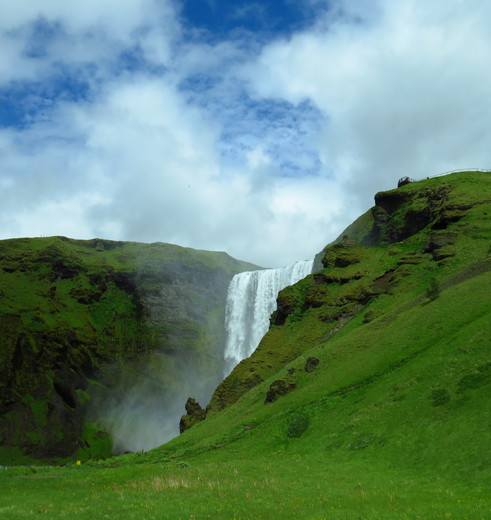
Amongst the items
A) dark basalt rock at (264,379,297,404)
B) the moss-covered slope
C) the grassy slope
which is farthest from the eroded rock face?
dark basalt rock at (264,379,297,404)

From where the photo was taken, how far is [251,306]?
14050 centimetres

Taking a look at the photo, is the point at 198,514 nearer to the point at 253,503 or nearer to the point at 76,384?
the point at 253,503

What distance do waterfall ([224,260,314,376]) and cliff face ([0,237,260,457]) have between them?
666 inches

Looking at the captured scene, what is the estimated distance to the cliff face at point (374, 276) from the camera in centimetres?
6384

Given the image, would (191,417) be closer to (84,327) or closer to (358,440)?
(358,440)

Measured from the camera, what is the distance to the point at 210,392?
482ft

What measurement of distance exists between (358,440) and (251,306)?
108015mm

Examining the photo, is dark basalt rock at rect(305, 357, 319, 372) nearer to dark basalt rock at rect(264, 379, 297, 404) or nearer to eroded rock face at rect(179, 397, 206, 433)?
dark basalt rock at rect(264, 379, 297, 404)

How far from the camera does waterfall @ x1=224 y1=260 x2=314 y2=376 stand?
436 ft

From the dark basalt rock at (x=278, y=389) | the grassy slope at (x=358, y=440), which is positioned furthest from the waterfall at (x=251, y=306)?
the dark basalt rock at (x=278, y=389)

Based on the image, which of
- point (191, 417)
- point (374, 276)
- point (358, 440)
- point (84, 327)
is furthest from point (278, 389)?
point (84, 327)

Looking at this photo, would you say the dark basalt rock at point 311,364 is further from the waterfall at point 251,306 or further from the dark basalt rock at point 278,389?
the waterfall at point 251,306

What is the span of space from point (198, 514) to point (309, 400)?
2697 cm

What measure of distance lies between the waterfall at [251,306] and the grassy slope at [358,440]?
66791 millimetres
